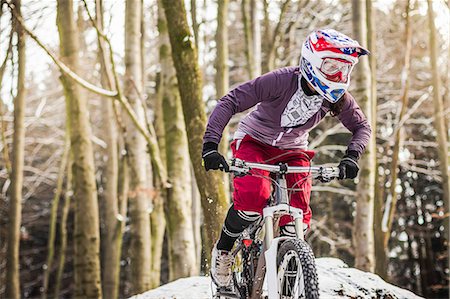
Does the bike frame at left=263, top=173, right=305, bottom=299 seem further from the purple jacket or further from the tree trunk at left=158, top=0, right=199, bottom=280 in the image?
the tree trunk at left=158, top=0, right=199, bottom=280

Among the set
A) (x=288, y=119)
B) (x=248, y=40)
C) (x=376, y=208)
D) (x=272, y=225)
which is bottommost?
(x=376, y=208)

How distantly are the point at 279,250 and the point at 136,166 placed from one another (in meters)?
8.19

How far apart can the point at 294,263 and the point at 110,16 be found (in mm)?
6413

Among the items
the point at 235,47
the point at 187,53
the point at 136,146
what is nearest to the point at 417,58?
the point at 235,47

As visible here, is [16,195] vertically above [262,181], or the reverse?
[262,181]

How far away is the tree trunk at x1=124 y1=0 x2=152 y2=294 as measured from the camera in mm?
11656

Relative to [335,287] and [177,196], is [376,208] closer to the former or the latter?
[177,196]

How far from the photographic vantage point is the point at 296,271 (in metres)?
4.00

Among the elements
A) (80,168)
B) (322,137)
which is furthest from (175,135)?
(322,137)

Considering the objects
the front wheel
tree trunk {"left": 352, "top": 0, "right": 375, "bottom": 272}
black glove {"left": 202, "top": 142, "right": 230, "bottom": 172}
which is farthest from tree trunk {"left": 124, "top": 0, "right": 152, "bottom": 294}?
the front wheel

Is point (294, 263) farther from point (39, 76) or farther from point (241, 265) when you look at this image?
point (39, 76)

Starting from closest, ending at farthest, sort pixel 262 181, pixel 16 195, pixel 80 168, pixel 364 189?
1. pixel 262 181
2. pixel 364 189
3. pixel 80 168
4. pixel 16 195

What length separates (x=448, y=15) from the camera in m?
14.5

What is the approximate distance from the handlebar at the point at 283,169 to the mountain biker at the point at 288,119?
9cm
